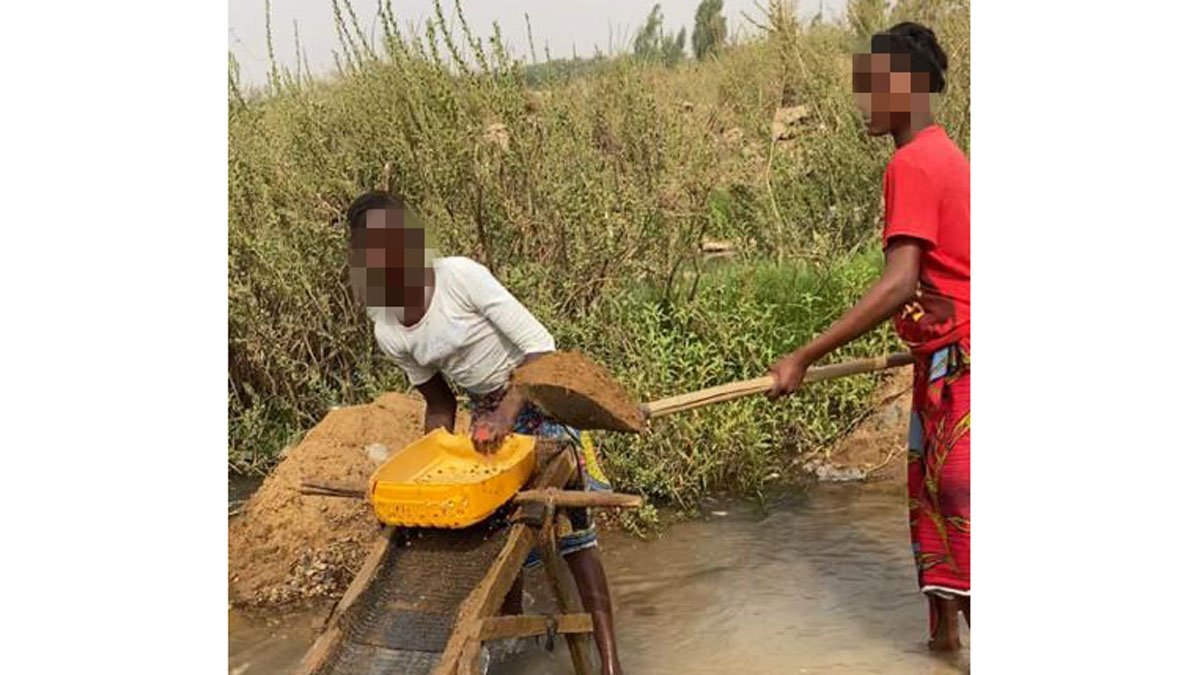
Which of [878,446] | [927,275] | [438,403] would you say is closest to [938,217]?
[927,275]

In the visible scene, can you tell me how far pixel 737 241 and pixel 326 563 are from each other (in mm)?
2703

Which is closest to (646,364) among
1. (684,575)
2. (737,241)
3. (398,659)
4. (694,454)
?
(694,454)

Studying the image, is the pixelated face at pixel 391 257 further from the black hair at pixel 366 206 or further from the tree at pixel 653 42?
the tree at pixel 653 42

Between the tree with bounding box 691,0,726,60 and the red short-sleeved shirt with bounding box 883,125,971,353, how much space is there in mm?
4590

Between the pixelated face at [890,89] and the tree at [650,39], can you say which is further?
the tree at [650,39]

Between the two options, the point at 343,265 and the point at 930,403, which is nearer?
the point at 930,403

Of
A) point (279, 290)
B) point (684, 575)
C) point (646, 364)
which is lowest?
point (684, 575)

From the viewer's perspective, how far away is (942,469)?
9.46 ft

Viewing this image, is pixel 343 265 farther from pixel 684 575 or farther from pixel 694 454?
pixel 684 575

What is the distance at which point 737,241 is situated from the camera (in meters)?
5.82

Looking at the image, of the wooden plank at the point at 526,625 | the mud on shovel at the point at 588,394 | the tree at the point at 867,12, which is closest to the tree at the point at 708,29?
the tree at the point at 867,12

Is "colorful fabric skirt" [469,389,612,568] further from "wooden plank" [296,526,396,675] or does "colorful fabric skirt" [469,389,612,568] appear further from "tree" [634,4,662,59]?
"tree" [634,4,662,59]

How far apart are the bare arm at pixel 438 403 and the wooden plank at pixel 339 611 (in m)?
0.44

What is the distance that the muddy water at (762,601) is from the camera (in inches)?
133
